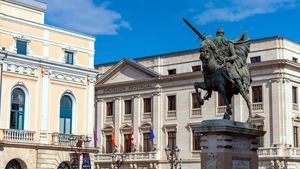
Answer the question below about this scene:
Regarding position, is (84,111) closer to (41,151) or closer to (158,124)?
(41,151)

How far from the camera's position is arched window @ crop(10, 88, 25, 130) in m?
40.1

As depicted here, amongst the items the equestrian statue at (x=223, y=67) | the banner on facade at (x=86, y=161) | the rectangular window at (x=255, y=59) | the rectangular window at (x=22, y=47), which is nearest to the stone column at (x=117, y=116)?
the rectangular window at (x=255, y=59)

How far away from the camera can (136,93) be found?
59281 millimetres

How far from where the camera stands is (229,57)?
1975 cm

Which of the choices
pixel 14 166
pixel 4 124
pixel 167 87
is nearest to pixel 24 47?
pixel 4 124

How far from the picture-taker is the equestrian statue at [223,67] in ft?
63.7

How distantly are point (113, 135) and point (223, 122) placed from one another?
41368mm

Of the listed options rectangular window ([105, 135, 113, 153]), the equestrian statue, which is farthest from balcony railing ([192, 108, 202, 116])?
the equestrian statue

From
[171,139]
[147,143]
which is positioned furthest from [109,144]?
[171,139]

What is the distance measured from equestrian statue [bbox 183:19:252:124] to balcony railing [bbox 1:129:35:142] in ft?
71.9

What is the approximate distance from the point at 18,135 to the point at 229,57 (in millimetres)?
23329

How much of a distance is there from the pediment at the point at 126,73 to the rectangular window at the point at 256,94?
999 centimetres

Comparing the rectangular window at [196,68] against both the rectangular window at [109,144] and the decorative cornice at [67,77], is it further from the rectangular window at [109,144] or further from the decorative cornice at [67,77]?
the decorative cornice at [67,77]

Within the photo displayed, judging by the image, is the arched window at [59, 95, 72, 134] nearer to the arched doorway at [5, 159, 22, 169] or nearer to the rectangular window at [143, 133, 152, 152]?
the arched doorway at [5, 159, 22, 169]
